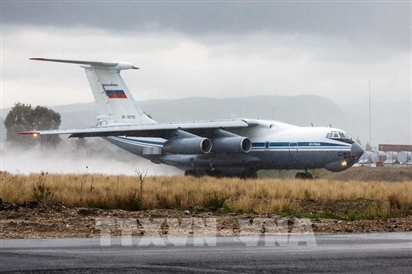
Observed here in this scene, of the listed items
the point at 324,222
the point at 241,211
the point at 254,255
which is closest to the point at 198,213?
the point at 241,211

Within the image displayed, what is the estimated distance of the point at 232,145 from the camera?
45.9 m

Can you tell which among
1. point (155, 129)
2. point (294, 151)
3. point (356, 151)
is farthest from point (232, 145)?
point (356, 151)

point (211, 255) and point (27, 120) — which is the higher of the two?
point (27, 120)

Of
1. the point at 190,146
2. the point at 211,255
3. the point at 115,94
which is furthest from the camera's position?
the point at 115,94

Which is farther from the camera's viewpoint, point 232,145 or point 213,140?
point 213,140

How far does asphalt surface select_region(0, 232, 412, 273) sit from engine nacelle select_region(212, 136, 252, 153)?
3085 cm

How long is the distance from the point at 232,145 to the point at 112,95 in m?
9.76

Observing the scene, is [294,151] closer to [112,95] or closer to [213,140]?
[213,140]

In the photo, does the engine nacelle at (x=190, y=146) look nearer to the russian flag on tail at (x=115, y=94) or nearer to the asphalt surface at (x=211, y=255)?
the russian flag on tail at (x=115, y=94)

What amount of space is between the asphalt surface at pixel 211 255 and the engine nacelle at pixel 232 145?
3085cm

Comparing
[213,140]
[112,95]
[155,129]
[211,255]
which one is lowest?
[211,255]

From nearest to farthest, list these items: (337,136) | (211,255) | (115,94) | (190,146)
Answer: (211,255) < (337,136) < (190,146) < (115,94)

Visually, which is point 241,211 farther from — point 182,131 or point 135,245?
point 182,131

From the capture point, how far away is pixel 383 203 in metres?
25.0
